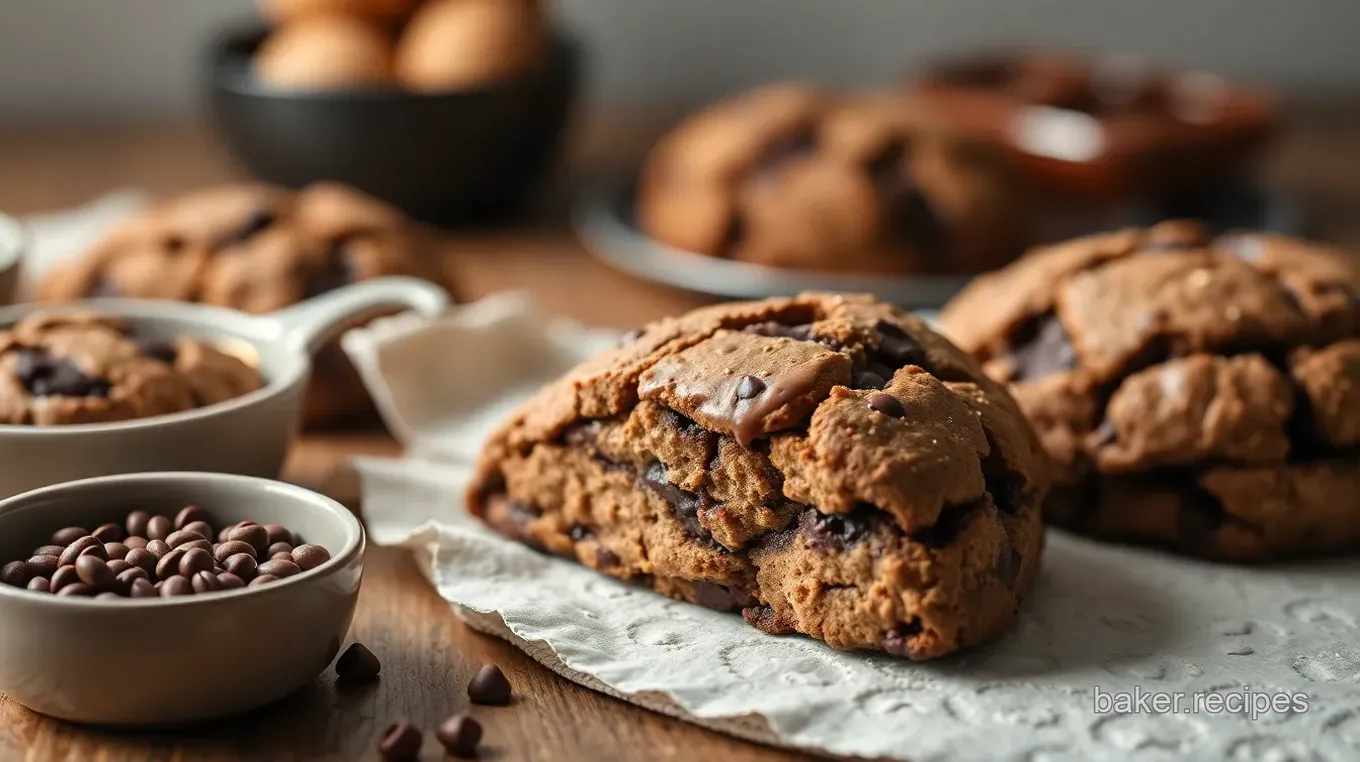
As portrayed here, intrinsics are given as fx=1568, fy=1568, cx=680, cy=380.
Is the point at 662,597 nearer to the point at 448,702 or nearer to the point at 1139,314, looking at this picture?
the point at 448,702

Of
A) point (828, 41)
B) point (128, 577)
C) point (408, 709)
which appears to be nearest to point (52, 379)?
point (128, 577)

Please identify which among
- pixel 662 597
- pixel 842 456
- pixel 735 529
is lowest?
pixel 662 597

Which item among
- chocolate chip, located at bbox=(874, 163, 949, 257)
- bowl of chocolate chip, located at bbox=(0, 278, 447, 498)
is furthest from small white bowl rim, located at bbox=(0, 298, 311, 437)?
chocolate chip, located at bbox=(874, 163, 949, 257)

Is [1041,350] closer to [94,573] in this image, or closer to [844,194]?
[844,194]

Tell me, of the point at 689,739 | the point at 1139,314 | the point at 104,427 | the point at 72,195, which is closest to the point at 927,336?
the point at 1139,314

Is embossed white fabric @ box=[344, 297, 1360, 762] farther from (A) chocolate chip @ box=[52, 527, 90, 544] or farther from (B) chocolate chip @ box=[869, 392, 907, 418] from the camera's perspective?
(A) chocolate chip @ box=[52, 527, 90, 544]

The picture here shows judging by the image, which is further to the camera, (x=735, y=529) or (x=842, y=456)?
(x=735, y=529)
